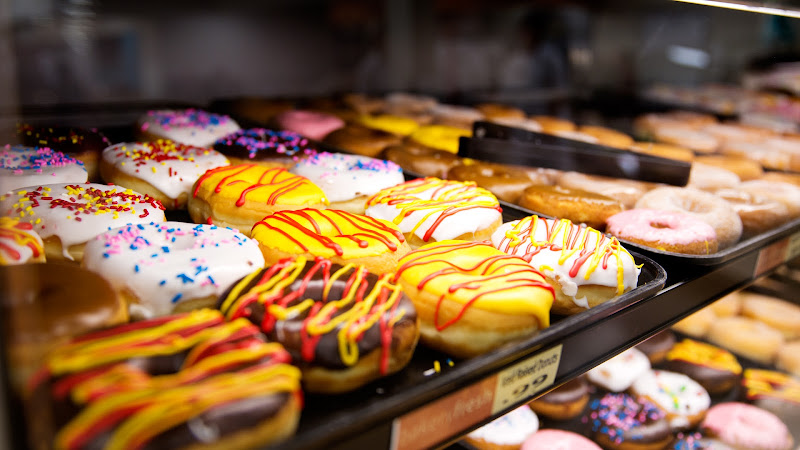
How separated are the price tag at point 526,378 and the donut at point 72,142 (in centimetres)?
157

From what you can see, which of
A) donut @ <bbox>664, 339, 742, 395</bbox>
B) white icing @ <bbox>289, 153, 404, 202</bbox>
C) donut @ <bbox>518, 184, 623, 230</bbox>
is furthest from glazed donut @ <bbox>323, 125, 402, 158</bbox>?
donut @ <bbox>664, 339, 742, 395</bbox>

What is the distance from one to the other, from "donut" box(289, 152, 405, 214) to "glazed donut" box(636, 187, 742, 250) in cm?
98

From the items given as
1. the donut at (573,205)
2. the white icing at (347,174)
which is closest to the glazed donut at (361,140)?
the white icing at (347,174)

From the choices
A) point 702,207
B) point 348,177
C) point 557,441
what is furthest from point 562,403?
point 348,177

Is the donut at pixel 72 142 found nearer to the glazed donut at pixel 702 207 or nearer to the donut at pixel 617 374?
the glazed donut at pixel 702 207

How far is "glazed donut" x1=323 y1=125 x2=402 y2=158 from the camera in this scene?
2641 millimetres

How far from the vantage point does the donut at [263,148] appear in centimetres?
223

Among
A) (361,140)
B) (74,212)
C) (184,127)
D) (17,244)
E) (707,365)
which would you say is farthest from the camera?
(707,365)

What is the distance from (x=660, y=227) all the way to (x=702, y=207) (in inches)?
14.0

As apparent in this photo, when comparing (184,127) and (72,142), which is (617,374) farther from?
(72,142)

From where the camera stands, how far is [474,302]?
4.17 feet

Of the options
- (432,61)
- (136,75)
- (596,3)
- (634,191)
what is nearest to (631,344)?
(634,191)

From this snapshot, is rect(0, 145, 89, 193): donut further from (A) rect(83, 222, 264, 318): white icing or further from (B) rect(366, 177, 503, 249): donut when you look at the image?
(B) rect(366, 177, 503, 249): donut

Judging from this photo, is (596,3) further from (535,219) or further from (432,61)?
(535,219)
